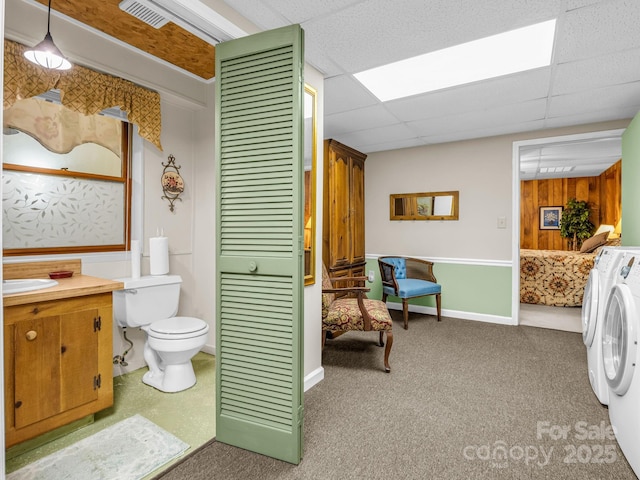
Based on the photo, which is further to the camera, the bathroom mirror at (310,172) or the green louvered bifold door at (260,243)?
the bathroom mirror at (310,172)

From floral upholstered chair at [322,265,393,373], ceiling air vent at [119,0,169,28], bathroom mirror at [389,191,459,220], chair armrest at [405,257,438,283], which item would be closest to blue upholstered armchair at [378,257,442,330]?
chair armrest at [405,257,438,283]

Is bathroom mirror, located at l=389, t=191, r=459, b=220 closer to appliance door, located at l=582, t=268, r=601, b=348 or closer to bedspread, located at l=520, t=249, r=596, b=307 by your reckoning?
bedspread, located at l=520, t=249, r=596, b=307

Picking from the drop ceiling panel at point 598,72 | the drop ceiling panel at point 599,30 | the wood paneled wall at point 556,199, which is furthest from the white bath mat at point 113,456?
the wood paneled wall at point 556,199

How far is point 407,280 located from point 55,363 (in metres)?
3.57

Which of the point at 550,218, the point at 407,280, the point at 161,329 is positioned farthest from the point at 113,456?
the point at 550,218

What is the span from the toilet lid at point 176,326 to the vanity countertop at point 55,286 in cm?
43

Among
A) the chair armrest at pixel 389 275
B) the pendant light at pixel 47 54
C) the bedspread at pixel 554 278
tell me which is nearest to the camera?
the pendant light at pixel 47 54

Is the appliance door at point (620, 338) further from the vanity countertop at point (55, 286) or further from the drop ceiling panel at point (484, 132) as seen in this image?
the vanity countertop at point (55, 286)

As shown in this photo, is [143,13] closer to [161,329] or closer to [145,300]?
[145,300]

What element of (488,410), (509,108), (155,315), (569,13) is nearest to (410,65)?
(569,13)

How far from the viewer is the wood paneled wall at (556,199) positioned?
6699 millimetres

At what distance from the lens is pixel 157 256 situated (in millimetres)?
2633

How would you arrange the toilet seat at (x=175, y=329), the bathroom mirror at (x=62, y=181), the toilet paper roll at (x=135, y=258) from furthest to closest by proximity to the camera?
the toilet paper roll at (x=135, y=258), the toilet seat at (x=175, y=329), the bathroom mirror at (x=62, y=181)

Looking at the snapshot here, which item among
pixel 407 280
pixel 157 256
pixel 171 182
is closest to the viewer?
pixel 157 256
